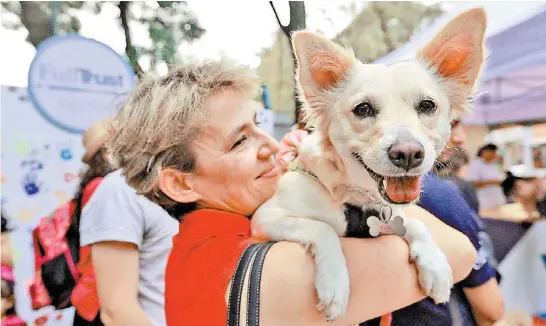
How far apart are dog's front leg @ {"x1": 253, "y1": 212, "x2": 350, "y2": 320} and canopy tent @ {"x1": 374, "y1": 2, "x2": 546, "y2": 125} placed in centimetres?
66

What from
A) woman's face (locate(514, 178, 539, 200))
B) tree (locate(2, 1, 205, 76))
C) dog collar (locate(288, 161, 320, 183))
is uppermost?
tree (locate(2, 1, 205, 76))

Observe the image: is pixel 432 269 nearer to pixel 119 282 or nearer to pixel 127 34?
pixel 119 282

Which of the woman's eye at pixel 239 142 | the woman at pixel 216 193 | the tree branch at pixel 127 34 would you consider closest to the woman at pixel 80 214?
the tree branch at pixel 127 34

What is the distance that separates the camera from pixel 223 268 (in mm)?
657

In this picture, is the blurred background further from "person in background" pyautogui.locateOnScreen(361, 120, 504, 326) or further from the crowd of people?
"person in background" pyautogui.locateOnScreen(361, 120, 504, 326)

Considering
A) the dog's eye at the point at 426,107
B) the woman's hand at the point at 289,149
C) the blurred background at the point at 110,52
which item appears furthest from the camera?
the blurred background at the point at 110,52

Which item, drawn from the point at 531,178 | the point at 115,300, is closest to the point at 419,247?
the point at 115,300

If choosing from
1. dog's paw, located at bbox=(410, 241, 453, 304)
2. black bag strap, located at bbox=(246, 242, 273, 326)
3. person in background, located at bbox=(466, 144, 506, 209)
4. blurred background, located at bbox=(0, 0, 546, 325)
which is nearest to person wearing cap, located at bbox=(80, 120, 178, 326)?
blurred background, located at bbox=(0, 0, 546, 325)

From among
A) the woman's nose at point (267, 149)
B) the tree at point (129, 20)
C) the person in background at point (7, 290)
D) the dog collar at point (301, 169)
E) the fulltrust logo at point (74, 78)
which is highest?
the tree at point (129, 20)

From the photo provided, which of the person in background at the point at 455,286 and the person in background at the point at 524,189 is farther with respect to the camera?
the person in background at the point at 524,189

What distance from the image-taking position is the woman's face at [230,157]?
2.57ft

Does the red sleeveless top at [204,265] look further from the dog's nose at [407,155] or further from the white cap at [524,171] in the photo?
the white cap at [524,171]

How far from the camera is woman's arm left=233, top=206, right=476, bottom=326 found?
2.04 ft

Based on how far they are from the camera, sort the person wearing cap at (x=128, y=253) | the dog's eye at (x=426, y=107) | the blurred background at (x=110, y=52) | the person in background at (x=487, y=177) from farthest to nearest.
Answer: the person in background at (x=487, y=177) < the blurred background at (x=110, y=52) < the person wearing cap at (x=128, y=253) < the dog's eye at (x=426, y=107)
